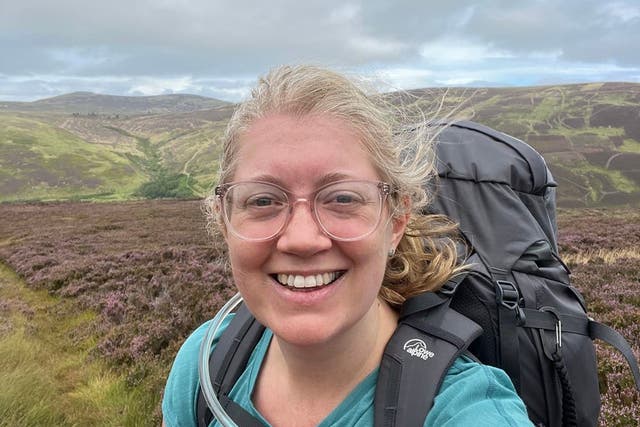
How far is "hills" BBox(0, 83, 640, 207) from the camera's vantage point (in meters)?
74.4

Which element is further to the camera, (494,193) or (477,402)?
(494,193)

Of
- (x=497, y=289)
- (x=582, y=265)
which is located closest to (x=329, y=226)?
(x=497, y=289)

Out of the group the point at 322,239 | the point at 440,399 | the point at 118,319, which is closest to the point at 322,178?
the point at 322,239

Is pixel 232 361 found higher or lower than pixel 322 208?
lower

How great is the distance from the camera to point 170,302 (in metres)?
7.86

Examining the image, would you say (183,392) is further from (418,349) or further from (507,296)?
(507,296)

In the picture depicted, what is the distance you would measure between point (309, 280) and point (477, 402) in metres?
0.63

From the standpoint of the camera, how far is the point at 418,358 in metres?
1.51

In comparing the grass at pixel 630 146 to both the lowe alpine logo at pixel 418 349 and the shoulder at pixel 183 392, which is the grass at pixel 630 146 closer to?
the lowe alpine logo at pixel 418 349

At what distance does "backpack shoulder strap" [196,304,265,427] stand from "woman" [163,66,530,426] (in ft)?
0.17

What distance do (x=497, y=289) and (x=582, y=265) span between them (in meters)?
9.31

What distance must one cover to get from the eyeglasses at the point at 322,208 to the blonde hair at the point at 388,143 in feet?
0.42

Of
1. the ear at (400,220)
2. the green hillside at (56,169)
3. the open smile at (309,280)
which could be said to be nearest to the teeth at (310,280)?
the open smile at (309,280)

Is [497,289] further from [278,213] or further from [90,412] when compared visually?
[90,412]
